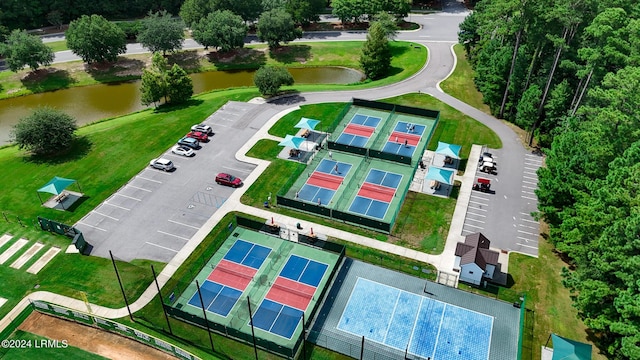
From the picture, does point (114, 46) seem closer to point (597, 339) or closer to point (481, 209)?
point (481, 209)

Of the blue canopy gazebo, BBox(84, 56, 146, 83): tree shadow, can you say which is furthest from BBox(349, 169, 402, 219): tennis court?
BBox(84, 56, 146, 83): tree shadow

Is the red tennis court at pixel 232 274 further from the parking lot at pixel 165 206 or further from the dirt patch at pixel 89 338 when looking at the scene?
the dirt patch at pixel 89 338

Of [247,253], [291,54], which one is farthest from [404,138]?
[291,54]

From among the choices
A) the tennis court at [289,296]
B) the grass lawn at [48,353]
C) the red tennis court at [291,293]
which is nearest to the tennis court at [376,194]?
the tennis court at [289,296]

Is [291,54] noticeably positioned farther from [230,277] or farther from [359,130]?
[230,277]

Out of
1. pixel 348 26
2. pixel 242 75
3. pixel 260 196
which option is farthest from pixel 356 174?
pixel 348 26
